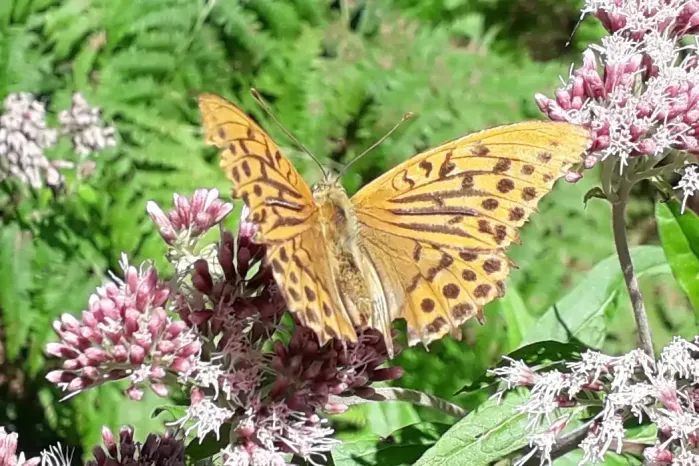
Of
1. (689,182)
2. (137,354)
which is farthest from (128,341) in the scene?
(689,182)

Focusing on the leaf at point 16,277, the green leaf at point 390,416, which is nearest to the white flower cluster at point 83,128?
the leaf at point 16,277

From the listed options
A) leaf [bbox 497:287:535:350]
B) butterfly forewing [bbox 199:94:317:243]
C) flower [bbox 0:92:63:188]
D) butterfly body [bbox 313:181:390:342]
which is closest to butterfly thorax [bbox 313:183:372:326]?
butterfly body [bbox 313:181:390:342]

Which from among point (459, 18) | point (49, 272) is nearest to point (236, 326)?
point (49, 272)

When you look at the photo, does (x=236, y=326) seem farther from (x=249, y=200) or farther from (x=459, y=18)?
(x=459, y=18)

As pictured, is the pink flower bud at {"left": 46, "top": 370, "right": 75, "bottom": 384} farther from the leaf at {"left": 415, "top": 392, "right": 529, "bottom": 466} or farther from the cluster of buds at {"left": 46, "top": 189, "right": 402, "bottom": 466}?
the leaf at {"left": 415, "top": 392, "right": 529, "bottom": 466}

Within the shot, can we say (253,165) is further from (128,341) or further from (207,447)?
(207,447)
